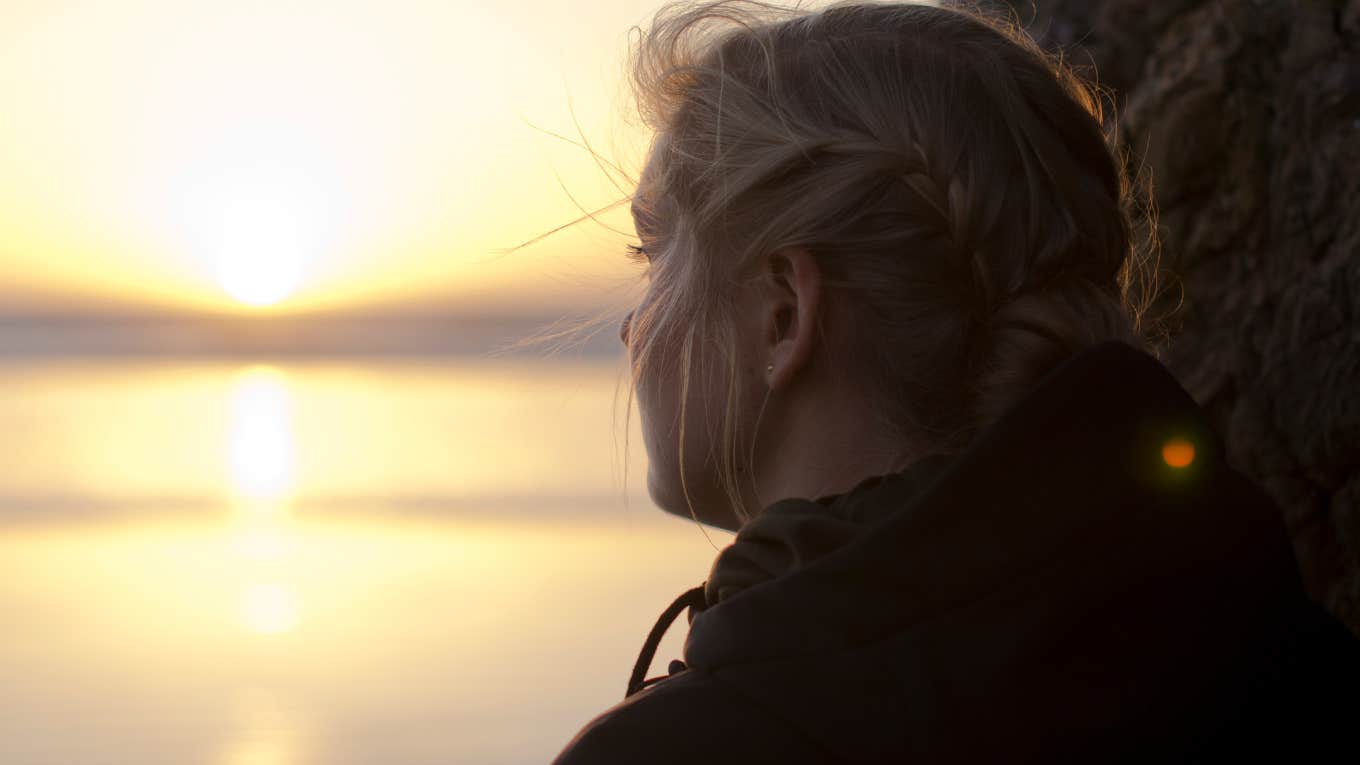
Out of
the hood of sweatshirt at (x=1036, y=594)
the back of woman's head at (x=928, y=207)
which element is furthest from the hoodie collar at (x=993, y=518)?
the back of woman's head at (x=928, y=207)

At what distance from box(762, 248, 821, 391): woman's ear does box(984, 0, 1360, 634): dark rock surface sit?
98cm

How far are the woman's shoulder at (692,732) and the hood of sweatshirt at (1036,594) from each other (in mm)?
13

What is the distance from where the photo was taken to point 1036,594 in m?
1.04

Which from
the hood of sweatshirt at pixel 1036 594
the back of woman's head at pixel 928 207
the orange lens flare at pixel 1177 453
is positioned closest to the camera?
the hood of sweatshirt at pixel 1036 594

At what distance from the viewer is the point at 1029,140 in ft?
4.25

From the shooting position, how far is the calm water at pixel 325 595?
411 cm

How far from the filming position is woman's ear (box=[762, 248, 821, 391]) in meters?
1.30

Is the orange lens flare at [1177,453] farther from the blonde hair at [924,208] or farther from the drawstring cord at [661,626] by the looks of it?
the drawstring cord at [661,626]

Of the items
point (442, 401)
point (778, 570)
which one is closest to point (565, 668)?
point (778, 570)

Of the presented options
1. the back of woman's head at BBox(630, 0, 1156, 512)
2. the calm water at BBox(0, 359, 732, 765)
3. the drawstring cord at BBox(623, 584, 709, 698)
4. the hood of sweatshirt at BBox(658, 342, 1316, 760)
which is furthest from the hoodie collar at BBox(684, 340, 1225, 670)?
the calm water at BBox(0, 359, 732, 765)

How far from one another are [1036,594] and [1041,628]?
31 mm

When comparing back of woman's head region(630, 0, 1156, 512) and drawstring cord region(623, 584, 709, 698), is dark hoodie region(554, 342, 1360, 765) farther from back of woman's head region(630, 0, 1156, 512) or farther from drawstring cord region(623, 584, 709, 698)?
drawstring cord region(623, 584, 709, 698)

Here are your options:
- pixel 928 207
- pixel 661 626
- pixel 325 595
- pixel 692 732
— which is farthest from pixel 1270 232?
pixel 325 595

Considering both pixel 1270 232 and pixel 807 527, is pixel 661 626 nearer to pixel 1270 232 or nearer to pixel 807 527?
pixel 807 527
